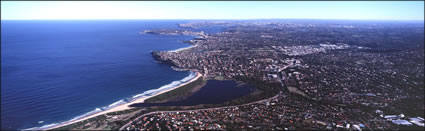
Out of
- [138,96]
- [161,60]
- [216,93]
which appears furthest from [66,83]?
[216,93]

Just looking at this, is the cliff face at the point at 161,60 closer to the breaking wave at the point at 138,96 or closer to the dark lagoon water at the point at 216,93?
the breaking wave at the point at 138,96

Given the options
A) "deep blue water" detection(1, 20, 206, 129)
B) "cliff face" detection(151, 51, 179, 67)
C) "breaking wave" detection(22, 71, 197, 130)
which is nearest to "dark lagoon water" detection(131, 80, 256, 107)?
"breaking wave" detection(22, 71, 197, 130)

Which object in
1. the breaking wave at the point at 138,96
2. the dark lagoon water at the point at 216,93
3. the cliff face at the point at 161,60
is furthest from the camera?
the cliff face at the point at 161,60

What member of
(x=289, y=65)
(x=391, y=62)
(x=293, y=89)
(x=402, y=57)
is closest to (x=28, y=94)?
(x=293, y=89)

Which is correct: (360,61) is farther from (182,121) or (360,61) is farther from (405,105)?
(182,121)

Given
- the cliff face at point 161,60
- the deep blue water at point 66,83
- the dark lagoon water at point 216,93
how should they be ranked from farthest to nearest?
the cliff face at point 161,60, the dark lagoon water at point 216,93, the deep blue water at point 66,83

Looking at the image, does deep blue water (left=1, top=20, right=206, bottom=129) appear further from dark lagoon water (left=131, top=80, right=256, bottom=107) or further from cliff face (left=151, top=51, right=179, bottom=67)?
dark lagoon water (left=131, top=80, right=256, bottom=107)

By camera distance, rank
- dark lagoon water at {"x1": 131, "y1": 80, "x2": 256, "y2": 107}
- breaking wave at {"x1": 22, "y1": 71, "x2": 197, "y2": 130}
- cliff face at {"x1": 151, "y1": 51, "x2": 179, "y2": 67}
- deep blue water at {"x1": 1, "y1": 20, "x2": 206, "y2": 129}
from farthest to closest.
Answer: cliff face at {"x1": 151, "y1": 51, "x2": 179, "y2": 67}
dark lagoon water at {"x1": 131, "y1": 80, "x2": 256, "y2": 107}
deep blue water at {"x1": 1, "y1": 20, "x2": 206, "y2": 129}
breaking wave at {"x1": 22, "y1": 71, "x2": 197, "y2": 130}

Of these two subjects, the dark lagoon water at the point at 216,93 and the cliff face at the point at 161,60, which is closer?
the dark lagoon water at the point at 216,93

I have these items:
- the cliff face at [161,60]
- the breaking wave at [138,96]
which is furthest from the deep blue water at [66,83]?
the cliff face at [161,60]
